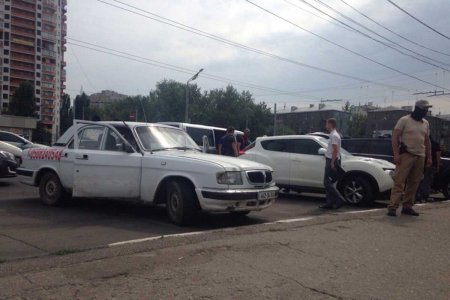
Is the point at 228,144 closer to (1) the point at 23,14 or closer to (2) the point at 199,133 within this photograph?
(2) the point at 199,133

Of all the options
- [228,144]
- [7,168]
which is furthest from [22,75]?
[228,144]

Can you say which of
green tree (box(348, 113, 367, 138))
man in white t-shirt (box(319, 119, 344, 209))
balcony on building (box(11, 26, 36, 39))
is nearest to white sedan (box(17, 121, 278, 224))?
man in white t-shirt (box(319, 119, 344, 209))

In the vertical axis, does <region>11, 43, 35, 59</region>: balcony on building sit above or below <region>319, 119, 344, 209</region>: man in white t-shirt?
above

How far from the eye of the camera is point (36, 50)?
121625mm

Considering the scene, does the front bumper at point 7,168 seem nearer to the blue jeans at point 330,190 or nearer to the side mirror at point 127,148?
the side mirror at point 127,148

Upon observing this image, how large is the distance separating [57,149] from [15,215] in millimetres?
1542

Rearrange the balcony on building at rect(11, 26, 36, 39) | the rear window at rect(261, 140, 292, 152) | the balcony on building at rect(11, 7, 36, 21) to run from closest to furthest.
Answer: the rear window at rect(261, 140, 292, 152), the balcony on building at rect(11, 7, 36, 21), the balcony on building at rect(11, 26, 36, 39)

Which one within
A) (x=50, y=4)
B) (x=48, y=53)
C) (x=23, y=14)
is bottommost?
(x=48, y=53)

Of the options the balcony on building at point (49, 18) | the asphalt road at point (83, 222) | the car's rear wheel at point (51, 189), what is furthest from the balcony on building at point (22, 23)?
the car's rear wheel at point (51, 189)

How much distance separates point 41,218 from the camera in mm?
7352

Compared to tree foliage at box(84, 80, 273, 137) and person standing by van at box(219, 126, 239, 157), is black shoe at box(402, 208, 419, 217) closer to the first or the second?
person standing by van at box(219, 126, 239, 157)

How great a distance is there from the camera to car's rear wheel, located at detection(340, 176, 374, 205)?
10.1 meters

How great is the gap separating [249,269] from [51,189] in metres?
5.40

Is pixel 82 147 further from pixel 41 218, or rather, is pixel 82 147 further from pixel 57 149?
pixel 41 218
